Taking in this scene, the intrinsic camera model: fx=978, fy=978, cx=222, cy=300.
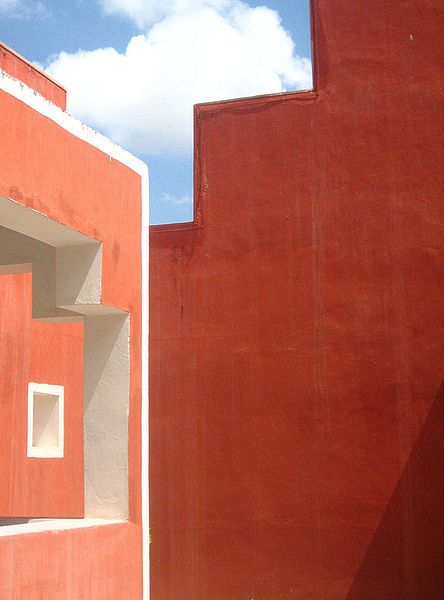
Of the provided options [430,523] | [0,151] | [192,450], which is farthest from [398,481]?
[0,151]

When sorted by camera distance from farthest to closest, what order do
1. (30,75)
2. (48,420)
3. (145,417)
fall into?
(30,75), (48,420), (145,417)

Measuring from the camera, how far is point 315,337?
33.3 ft

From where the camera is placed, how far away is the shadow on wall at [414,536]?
955 centimetres

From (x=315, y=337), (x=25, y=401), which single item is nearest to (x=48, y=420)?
(x=25, y=401)

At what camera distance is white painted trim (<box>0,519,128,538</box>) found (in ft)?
18.7

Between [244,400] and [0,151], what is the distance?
518 cm

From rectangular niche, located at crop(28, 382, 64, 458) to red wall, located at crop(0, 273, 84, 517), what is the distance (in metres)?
0.09

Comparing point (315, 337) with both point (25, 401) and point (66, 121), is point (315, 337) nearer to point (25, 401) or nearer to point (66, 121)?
point (25, 401)

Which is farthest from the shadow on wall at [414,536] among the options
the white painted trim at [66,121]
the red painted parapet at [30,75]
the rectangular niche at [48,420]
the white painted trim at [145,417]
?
the red painted parapet at [30,75]

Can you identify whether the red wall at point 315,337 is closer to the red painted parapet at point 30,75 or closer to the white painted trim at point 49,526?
the red painted parapet at point 30,75

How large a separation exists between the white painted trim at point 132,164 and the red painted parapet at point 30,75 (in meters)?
4.05

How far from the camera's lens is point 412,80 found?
10211mm

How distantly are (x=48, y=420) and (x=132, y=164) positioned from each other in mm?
4254

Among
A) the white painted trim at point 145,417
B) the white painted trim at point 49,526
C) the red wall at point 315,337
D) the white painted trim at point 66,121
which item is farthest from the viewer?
the red wall at point 315,337
